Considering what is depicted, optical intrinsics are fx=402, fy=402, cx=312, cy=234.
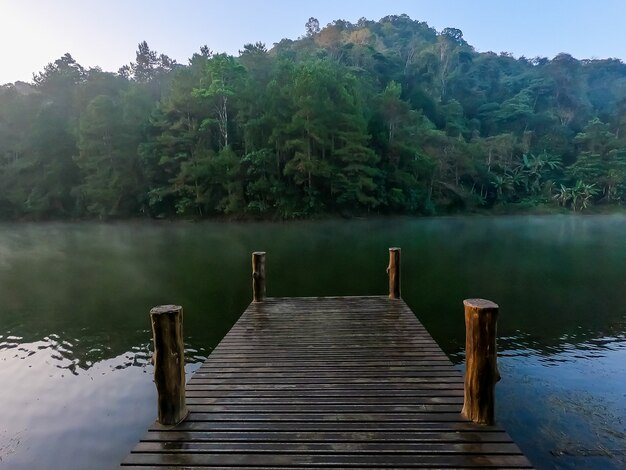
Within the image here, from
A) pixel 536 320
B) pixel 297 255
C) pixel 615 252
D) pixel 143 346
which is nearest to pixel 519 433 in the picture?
pixel 536 320

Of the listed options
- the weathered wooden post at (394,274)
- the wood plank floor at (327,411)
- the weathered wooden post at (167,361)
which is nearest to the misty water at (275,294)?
the weathered wooden post at (394,274)

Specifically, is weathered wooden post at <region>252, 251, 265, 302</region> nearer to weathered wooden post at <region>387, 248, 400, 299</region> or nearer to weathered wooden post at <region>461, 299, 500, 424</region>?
weathered wooden post at <region>387, 248, 400, 299</region>

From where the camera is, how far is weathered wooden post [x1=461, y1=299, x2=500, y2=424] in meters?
3.25

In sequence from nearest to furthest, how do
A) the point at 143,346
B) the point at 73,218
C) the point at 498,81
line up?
the point at 143,346, the point at 73,218, the point at 498,81

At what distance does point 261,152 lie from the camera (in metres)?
32.5

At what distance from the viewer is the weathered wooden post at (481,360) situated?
325cm

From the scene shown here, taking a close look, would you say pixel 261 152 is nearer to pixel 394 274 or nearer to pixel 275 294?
pixel 275 294

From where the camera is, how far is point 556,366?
6484 mm

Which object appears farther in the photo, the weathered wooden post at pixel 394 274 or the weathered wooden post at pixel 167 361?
the weathered wooden post at pixel 394 274

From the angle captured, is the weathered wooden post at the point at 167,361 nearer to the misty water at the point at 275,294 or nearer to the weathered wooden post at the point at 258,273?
the misty water at the point at 275,294

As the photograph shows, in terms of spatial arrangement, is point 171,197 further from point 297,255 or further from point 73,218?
point 297,255

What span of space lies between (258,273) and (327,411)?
4591 millimetres

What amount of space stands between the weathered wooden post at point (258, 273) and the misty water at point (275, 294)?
1113 mm

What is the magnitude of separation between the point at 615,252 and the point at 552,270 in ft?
19.6
